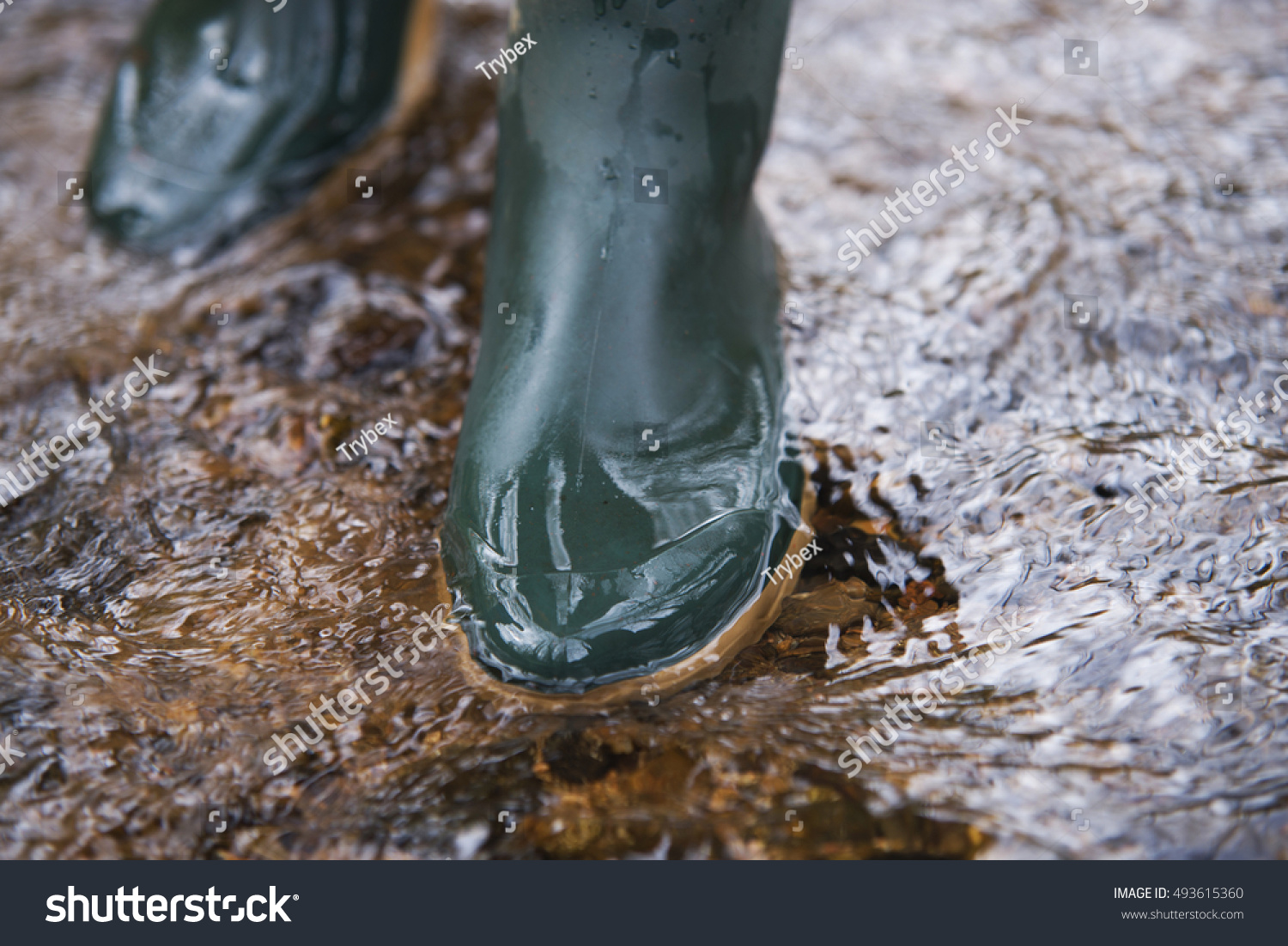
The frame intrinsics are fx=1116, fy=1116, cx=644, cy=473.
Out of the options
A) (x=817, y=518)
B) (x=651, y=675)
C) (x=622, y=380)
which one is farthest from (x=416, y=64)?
(x=651, y=675)

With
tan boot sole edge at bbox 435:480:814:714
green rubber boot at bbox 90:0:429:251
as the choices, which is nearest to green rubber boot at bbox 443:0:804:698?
tan boot sole edge at bbox 435:480:814:714

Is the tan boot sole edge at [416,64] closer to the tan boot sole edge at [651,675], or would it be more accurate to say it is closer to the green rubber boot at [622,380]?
the green rubber boot at [622,380]

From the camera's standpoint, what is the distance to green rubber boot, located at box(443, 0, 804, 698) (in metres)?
0.97

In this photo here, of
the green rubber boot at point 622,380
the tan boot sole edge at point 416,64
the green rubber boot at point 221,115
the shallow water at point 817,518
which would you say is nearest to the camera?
the shallow water at point 817,518

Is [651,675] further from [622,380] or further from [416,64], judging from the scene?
[416,64]

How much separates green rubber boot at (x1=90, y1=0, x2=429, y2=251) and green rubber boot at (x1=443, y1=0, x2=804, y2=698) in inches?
24.6

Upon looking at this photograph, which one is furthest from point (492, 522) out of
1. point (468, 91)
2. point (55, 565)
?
point (468, 91)

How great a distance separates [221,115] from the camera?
5.20 ft

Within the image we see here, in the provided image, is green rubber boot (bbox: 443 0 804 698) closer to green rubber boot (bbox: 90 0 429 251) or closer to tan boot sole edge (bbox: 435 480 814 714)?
tan boot sole edge (bbox: 435 480 814 714)

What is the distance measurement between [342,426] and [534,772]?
51 centimetres

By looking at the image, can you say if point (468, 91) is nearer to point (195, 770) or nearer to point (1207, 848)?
point (195, 770)

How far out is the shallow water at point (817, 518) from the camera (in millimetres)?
842

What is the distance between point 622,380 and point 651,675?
0.27 m

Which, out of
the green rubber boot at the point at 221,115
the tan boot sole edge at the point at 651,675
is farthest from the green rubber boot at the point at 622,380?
the green rubber boot at the point at 221,115
